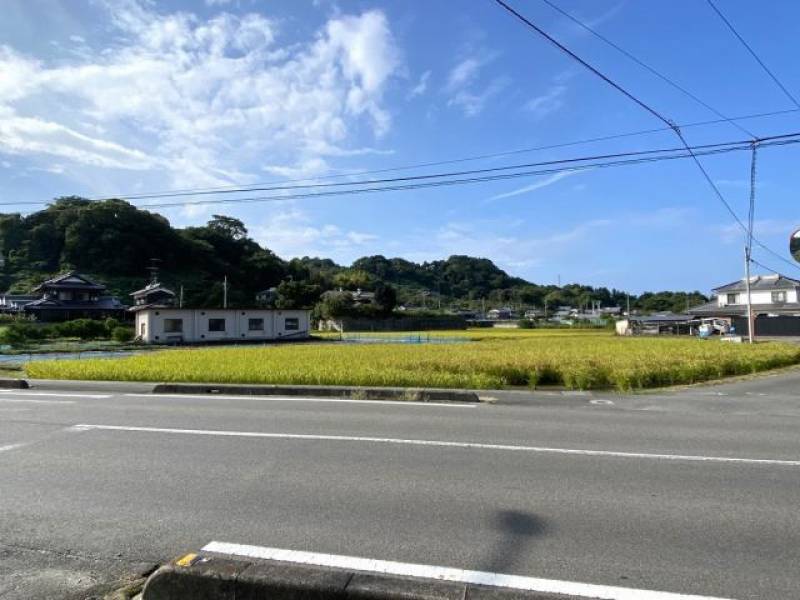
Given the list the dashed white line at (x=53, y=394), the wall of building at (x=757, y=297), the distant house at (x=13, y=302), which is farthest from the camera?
the distant house at (x=13, y=302)

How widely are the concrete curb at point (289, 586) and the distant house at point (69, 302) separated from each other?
7012 cm

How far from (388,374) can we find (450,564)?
10518 millimetres

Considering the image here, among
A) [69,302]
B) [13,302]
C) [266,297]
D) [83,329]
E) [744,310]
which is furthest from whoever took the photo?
[266,297]

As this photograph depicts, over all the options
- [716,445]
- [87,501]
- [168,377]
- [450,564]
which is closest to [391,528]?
[450,564]

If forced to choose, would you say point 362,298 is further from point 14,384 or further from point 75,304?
point 14,384

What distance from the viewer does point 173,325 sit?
1871 inches

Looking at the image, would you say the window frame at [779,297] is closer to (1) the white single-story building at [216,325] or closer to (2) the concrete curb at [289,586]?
(1) the white single-story building at [216,325]

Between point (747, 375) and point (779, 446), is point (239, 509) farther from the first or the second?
point (747, 375)

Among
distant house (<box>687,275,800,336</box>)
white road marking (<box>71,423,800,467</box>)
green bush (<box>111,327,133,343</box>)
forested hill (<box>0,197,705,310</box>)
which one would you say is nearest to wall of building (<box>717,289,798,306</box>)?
distant house (<box>687,275,800,336</box>)

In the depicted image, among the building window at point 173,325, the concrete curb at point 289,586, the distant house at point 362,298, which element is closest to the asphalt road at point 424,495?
the concrete curb at point 289,586

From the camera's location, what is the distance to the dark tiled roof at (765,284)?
187 feet

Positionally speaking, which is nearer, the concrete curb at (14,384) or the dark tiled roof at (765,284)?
the concrete curb at (14,384)

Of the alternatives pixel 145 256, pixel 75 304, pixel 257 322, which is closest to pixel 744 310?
pixel 257 322

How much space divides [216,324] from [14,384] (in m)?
A: 35.3
